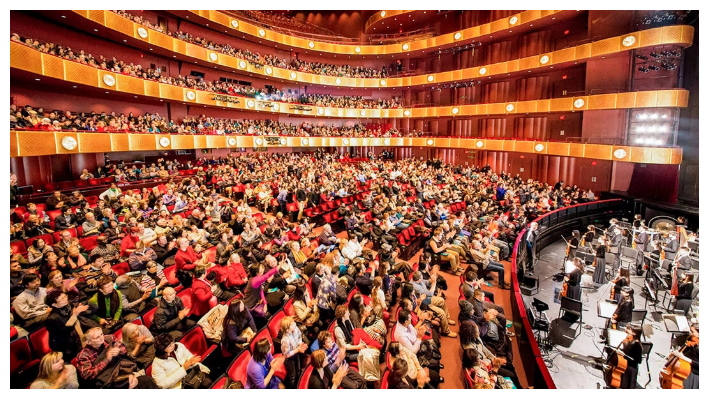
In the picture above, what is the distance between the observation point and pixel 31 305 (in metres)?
3.82

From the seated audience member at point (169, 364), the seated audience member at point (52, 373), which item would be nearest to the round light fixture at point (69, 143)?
the seated audience member at point (52, 373)

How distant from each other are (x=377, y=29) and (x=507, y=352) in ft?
85.6

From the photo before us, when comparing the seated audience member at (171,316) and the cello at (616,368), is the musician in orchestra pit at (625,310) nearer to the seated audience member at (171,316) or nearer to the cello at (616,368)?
the cello at (616,368)

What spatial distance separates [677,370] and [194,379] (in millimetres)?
5078

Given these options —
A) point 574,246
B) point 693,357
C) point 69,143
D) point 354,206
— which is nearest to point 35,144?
point 69,143

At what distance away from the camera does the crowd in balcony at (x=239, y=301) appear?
3170mm

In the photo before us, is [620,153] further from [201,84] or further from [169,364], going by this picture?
[201,84]

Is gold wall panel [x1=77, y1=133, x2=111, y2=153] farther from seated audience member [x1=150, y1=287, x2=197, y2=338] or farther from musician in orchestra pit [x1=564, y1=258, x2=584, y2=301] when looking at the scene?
musician in orchestra pit [x1=564, y1=258, x2=584, y2=301]

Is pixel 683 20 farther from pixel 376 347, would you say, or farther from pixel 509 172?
pixel 376 347

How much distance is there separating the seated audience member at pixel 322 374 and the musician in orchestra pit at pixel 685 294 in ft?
20.4

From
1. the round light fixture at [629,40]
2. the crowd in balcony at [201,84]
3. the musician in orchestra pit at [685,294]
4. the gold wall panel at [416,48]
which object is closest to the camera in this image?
the musician in orchestra pit at [685,294]

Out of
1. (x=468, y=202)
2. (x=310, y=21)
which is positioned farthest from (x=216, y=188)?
(x=310, y=21)

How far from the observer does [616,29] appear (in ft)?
48.8

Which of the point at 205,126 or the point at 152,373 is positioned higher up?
the point at 205,126
